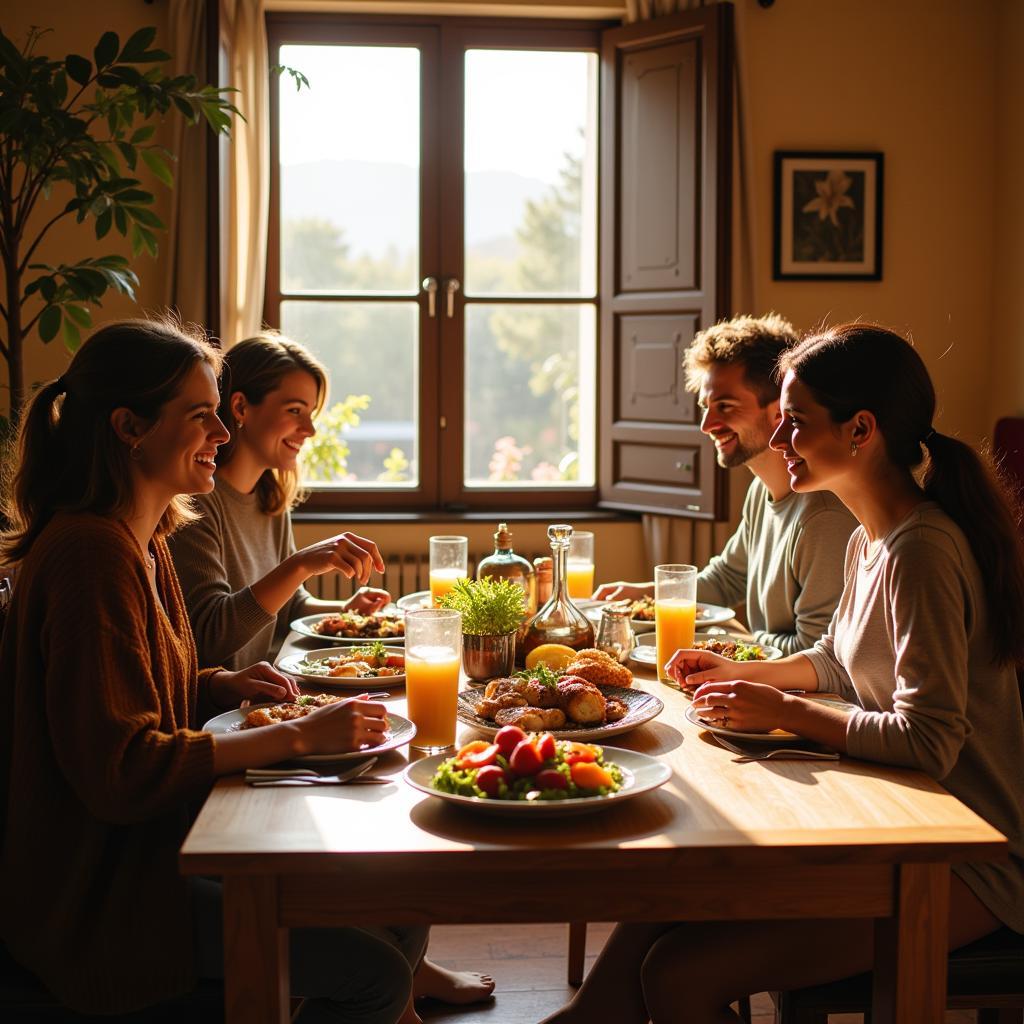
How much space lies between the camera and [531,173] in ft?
14.4

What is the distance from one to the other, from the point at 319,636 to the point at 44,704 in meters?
0.88

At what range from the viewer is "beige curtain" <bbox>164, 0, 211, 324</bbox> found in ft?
13.1

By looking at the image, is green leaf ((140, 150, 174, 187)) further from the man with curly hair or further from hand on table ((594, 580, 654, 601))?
hand on table ((594, 580, 654, 601))

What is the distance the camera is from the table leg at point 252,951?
125cm

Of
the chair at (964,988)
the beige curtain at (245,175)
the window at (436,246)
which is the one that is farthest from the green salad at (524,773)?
the window at (436,246)

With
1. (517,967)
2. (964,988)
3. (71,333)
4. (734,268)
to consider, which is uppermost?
(734,268)

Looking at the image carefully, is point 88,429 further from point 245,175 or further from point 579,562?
point 245,175

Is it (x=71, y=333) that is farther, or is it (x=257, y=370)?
(x=71, y=333)

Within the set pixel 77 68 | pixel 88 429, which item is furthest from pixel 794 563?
pixel 77 68

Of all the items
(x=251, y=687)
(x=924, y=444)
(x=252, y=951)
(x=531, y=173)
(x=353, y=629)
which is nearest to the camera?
(x=252, y=951)

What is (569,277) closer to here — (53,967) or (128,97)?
(128,97)

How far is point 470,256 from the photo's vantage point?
439 centimetres

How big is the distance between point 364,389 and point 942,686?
10.4ft

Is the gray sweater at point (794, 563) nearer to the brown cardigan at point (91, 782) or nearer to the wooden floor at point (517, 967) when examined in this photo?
the wooden floor at point (517, 967)
